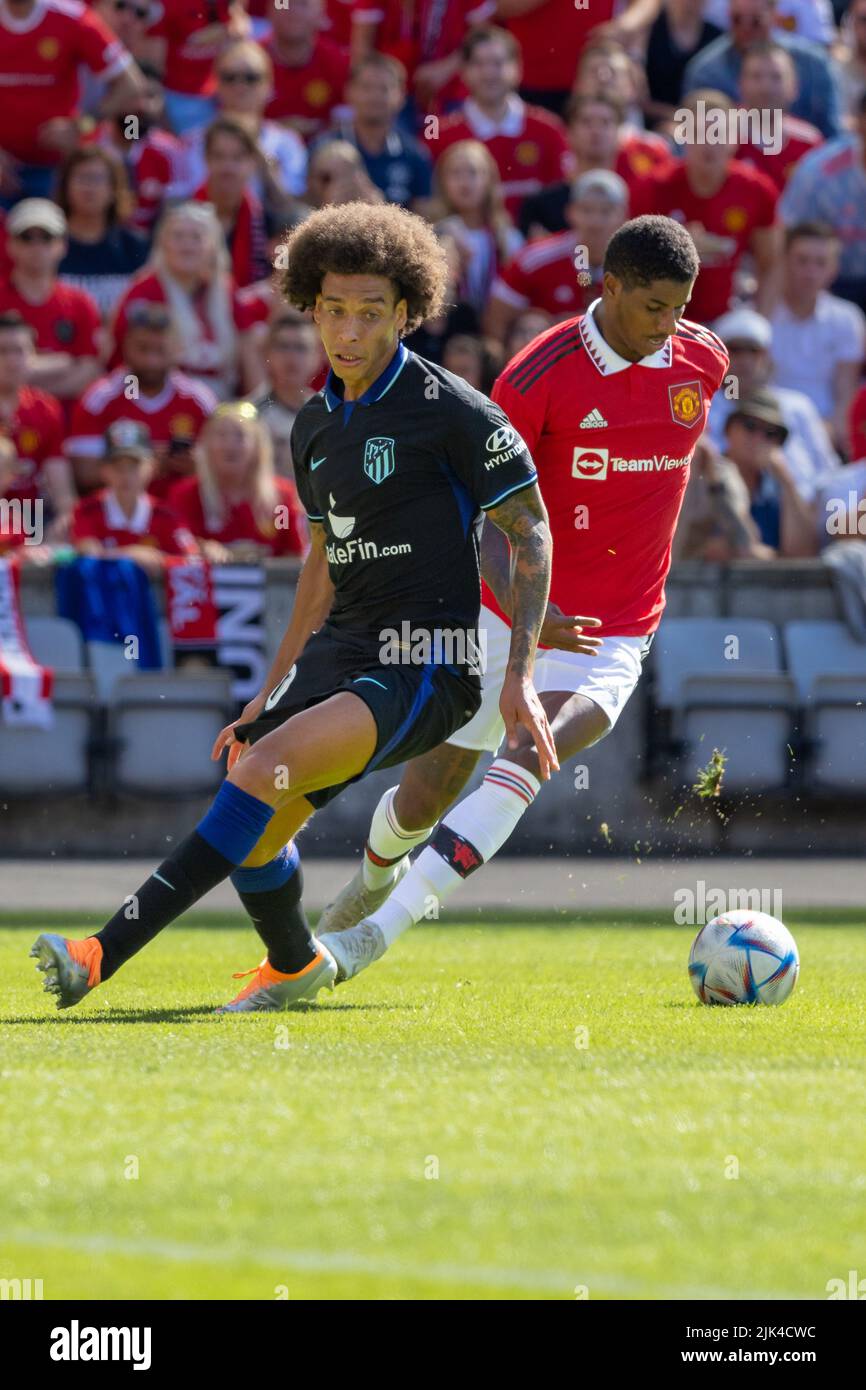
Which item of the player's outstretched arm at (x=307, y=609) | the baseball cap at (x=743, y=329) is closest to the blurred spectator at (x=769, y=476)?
the baseball cap at (x=743, y=329)

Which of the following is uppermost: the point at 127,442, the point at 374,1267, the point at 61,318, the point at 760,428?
the point at 61,318

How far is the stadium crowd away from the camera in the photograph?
581 inches

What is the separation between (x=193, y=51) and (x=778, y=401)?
5460 mm

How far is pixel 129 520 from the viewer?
1444 centimetres

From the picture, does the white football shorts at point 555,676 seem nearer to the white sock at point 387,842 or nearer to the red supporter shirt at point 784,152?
the white sock at point 387,842

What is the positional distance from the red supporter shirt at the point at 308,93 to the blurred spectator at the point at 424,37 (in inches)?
9.3

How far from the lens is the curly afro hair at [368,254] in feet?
22.7

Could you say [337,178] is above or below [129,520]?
above

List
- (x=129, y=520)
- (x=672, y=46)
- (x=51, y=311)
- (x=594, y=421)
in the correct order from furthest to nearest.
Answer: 1. (x=672, y=46)
2. (x=51, y=311)
3. (x=129, y=520)
4. (x=594, y=421)

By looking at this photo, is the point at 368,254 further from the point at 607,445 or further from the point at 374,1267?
the point at 374,1267

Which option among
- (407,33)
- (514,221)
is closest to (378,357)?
(514,221)

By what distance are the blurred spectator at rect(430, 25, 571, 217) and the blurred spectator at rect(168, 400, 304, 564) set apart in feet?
12.1

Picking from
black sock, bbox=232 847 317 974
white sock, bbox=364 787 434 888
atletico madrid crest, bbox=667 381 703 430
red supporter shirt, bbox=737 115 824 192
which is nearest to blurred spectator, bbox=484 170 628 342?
red supporter shirt, bbox=737 115 824 192

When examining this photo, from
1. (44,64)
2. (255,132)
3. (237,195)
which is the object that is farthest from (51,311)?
(44,64)
